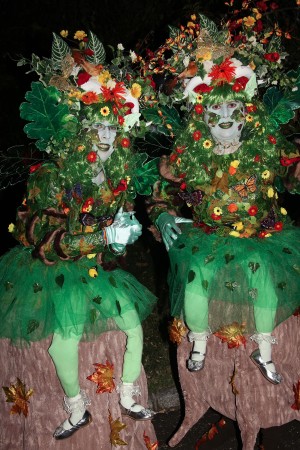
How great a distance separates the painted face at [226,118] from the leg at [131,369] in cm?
104

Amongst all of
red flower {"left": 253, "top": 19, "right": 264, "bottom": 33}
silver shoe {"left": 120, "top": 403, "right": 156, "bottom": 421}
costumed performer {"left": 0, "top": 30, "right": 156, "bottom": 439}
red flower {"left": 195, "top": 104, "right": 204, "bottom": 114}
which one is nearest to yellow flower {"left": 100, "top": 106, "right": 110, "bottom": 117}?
costumed performer {"left": 0, "top": 30, "right": 156, "bottom": 439}

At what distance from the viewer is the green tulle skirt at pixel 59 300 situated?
3.36 m

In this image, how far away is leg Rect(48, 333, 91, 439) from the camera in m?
3.36

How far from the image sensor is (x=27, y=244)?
138 inches

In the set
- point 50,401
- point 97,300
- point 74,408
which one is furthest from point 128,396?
point 97,300

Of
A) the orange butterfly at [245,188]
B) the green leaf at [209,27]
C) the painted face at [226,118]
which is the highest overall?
the green leaf at [209,27]

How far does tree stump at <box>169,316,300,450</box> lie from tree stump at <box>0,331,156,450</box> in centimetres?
56

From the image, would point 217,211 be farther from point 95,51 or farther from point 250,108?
point 95,51

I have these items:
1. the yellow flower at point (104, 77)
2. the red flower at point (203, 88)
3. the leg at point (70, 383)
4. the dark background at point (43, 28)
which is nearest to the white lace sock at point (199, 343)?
the leg at point (70, 383)

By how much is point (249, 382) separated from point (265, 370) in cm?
18

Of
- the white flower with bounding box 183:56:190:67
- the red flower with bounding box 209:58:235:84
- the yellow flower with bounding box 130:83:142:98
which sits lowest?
the yellow flower with bounding box 130:83:142:98

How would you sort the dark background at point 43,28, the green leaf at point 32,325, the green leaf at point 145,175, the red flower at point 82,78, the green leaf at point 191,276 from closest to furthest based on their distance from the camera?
the green leaf at point 32,325 → the red flower at point 82,78 → the green leaf at point 191,276 → the green leaf at point 145,175 → the dark background at point 43,28

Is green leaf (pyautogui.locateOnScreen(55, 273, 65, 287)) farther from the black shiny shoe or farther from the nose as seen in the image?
the nose

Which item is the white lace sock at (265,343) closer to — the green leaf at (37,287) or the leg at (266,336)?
the leg at (266,336)
